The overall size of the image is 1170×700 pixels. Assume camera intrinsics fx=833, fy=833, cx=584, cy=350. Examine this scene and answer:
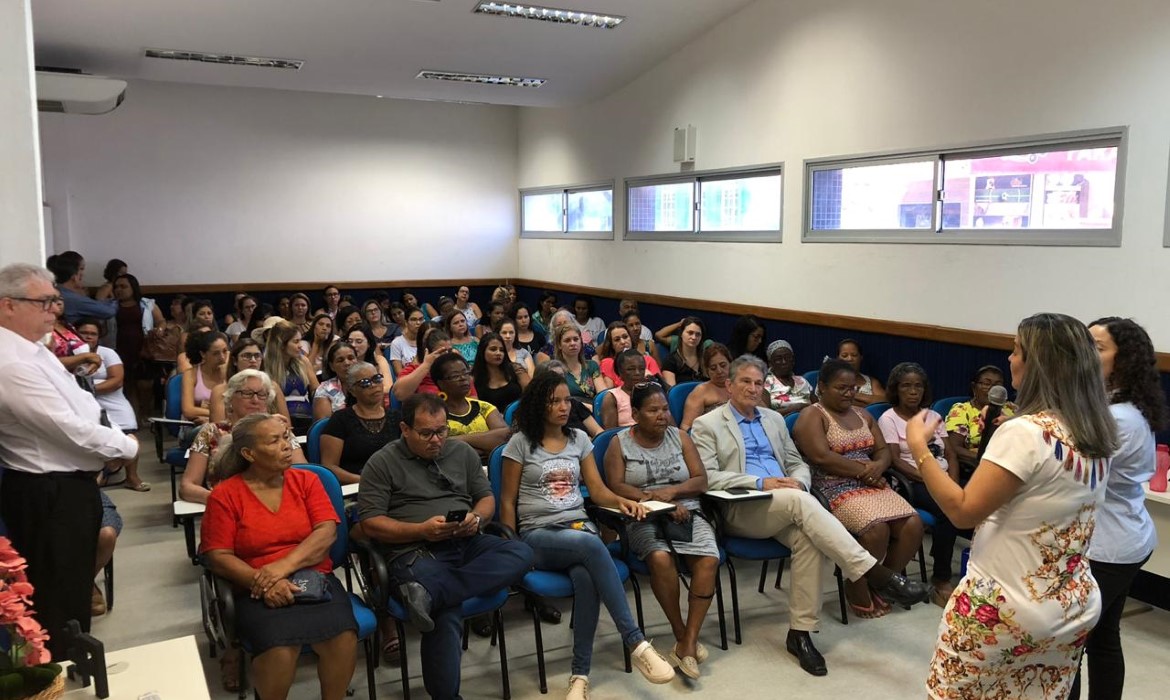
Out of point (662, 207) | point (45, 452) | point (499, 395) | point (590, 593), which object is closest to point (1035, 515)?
point (590, 593)

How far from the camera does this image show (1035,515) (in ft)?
6.98

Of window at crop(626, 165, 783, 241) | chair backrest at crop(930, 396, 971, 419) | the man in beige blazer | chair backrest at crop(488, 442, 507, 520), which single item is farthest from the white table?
window at crop(626, 165, 783, 241)

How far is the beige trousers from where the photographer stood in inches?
146

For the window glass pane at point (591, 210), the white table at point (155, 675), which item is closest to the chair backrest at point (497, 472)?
the white table at point (155, 675)

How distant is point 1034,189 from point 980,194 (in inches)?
14.5

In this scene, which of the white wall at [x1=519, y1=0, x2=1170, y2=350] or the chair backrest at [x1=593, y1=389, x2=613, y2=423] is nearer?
the white wall at [x1=519, y1=0, x2=1170, y2=350]

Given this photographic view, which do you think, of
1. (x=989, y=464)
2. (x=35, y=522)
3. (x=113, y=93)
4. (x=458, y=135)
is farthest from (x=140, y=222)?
(x=989, y=464)

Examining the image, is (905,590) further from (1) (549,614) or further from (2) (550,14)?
(2) (550,14)

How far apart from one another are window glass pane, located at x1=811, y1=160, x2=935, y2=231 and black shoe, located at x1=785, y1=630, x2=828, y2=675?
3349 mm

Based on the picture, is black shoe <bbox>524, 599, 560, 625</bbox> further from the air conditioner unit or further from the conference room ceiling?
the air conditioner unit

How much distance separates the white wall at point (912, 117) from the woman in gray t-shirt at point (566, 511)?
10.1 ft

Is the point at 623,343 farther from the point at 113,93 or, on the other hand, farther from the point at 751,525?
the point at 113,93

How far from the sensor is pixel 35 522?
2.95 m

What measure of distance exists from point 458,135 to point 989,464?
10920mm
